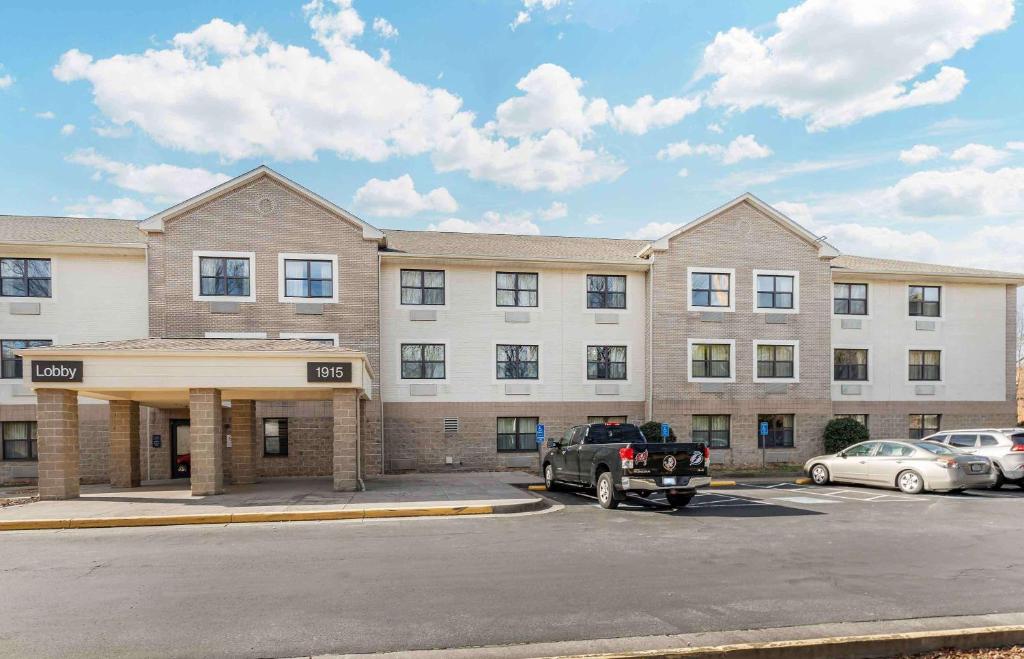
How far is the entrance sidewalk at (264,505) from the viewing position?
13352mm

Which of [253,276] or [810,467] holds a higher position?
[253,276]

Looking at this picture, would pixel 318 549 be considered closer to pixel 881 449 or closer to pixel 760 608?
pixel 760 608

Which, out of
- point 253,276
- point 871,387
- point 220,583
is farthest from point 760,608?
point 871,387

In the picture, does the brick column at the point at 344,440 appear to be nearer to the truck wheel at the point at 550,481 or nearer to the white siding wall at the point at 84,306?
the truck wheel at the point at 550,481

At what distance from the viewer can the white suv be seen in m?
18.1

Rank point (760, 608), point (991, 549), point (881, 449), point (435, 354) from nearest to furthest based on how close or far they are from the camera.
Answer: point (760, 608)
point (991, 549)
point (881, 449)
point (435, 354)

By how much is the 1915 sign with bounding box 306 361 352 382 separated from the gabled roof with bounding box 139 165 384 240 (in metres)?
7.88

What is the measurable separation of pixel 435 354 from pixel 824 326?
1544 cm

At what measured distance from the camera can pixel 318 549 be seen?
34.3ft

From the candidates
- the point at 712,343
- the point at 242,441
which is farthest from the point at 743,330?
the point at 242,441

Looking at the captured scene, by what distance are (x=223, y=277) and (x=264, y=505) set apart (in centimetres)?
1077

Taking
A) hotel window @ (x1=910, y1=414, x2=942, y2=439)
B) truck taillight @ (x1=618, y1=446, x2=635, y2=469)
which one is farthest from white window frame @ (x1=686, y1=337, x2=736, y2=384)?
truck taillight @ (x1=618, y1=446, x2=635, y2=469)

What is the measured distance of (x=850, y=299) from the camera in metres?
28.2

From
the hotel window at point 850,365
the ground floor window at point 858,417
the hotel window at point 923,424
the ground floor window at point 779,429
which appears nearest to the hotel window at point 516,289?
the ground floor window at point 779,429
